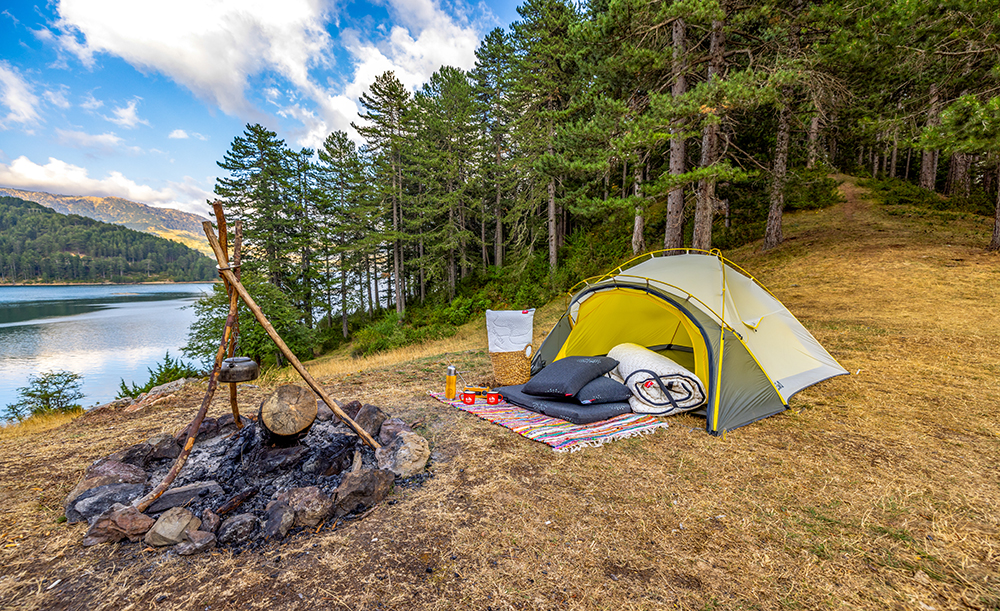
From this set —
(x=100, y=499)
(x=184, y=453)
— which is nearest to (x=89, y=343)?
(x=100, y=499)

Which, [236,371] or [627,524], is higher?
[236,371]

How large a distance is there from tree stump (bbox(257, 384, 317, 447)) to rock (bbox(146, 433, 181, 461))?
2.94 feet

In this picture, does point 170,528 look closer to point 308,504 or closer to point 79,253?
point 308,504

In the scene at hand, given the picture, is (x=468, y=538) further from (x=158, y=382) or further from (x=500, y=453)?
(x=158, y=382)

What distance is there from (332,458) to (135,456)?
165 centimetres

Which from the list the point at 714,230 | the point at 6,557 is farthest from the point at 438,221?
the point at 6,557

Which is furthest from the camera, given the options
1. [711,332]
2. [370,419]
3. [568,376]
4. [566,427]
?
[568,376]

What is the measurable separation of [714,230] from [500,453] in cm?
1541

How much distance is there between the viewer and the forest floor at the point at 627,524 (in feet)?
6.65

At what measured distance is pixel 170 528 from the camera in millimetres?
2398

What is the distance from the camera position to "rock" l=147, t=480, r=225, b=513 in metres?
2.63

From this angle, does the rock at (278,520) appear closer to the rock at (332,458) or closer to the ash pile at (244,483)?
the ash pile at (244,483)

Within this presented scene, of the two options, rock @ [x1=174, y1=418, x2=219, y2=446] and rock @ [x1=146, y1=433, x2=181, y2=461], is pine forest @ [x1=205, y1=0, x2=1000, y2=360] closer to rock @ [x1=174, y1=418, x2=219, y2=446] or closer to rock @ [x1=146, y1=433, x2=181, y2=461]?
rock @ [x1=174, y1=418, x2=219, y2=446]

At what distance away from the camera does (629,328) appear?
6340 mm
